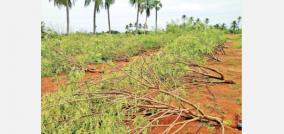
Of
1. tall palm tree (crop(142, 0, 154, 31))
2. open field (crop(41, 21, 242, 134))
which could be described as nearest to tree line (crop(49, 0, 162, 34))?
tall palm tree (crop(142, 0, 154, 31))

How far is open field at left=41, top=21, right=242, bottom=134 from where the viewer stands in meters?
2.48

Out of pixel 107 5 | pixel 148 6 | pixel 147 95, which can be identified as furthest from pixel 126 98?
pixel 148 6

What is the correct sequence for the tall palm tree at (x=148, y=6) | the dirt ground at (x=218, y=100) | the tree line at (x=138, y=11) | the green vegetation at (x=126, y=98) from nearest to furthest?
the green vegetation at (x=126, y=98)
the dirt ground at (x=218, y=100)
the tree line at (x=138, y=11)
the tall palm tree at (x=148, y=6)

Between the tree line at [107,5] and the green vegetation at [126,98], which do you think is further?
the tree line at [107,5]

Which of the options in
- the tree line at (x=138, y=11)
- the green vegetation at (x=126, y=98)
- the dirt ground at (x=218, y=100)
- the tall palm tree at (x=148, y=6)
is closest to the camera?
the green vegetation at (x=126, y=98)

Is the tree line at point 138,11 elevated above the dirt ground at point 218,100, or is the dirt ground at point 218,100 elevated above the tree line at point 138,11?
the tree line at point 138,11

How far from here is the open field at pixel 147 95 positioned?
2479mm

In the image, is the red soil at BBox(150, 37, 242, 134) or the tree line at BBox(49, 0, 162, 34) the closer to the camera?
the red soil at BBox(150, 37, 242, 134)

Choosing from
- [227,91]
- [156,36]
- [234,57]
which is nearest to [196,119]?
[227,91]

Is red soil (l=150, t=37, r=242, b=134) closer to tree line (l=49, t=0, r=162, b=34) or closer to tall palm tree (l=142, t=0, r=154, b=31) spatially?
tree line (l=49, t=0, r=162, b=34)

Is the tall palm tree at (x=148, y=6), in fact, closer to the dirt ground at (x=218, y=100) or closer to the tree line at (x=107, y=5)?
the tree line at (x=107, y=5)

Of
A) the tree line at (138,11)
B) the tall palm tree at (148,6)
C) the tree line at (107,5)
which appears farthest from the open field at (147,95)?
the tall palm tree at (148,6)

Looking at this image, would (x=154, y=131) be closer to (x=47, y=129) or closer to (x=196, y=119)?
(x=196, y=119)

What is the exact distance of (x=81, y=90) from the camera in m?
2.78
